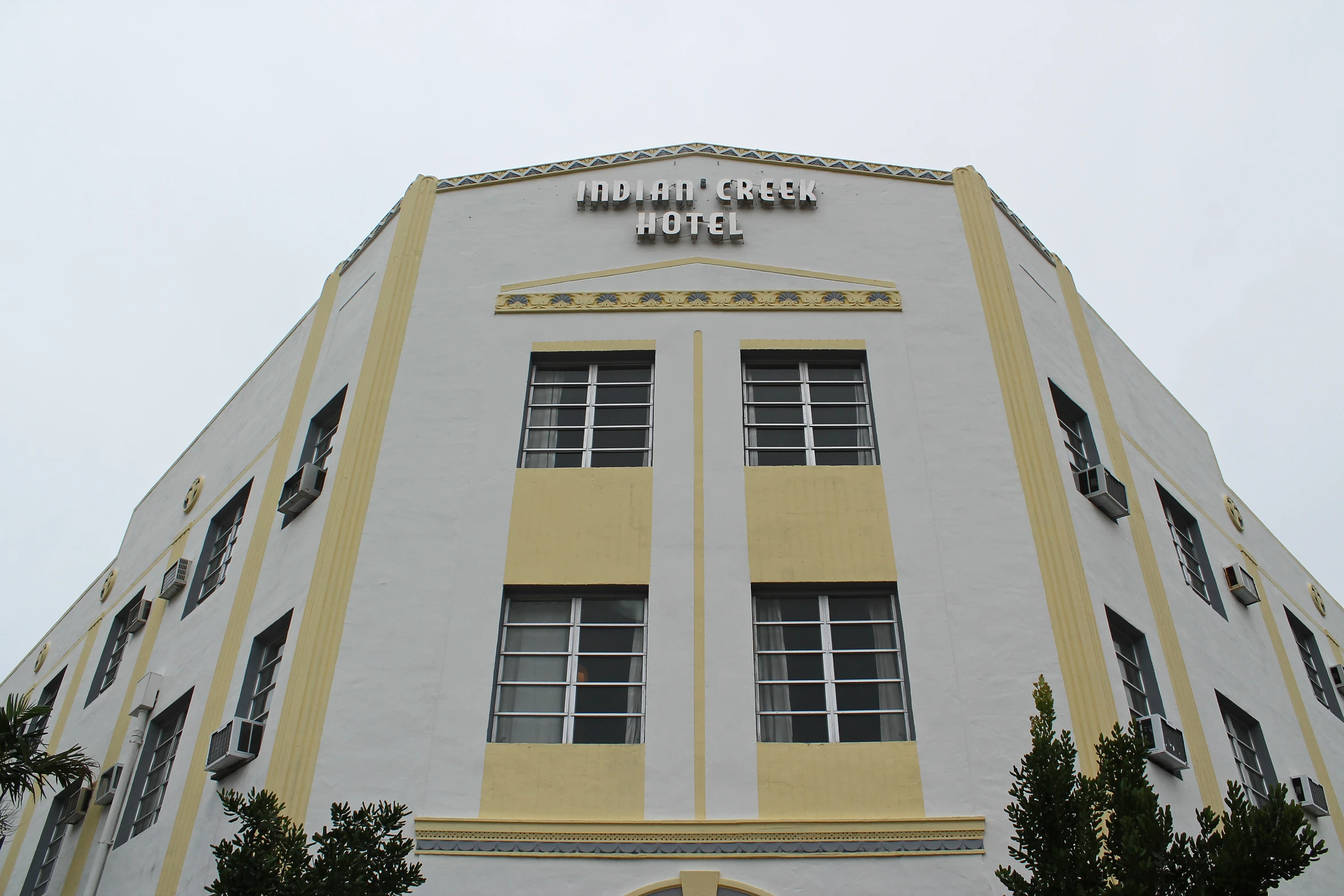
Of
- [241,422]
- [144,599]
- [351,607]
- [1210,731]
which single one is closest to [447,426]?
[351,607]

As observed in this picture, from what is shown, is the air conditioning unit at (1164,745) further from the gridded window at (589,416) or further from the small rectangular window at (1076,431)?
the gridded window at (589,416)

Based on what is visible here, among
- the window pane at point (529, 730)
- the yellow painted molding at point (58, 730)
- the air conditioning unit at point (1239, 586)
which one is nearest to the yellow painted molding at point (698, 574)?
the window pane at point (529, 730)

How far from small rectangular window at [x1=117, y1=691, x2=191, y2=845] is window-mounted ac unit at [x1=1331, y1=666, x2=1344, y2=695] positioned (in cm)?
1751

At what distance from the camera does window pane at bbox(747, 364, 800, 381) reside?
15.7m

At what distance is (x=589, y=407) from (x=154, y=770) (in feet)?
24.3

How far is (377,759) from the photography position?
489 inches

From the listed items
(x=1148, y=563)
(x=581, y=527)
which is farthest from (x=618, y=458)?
(x=1148, y=563)

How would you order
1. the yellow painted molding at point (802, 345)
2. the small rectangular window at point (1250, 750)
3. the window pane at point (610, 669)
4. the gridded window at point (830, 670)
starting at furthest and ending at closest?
1. the yellow painted molding at point (802, 345)
2. the small rectangular window at point (1250, 750)
3. the window pane at point (610, 669)
4. the gridded window at point (830, 670)

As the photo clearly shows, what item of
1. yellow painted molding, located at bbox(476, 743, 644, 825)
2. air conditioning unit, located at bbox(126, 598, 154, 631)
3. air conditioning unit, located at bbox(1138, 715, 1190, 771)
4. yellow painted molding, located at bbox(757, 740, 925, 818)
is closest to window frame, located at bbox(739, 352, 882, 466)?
yellow painted molding, located at bbox(757, 740, 925, 818)

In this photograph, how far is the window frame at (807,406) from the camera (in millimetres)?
14789

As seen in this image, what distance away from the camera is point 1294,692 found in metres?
17.5

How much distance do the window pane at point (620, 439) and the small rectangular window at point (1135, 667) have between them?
→ 5.87m

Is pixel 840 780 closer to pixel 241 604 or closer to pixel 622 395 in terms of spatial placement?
pixel 622 395

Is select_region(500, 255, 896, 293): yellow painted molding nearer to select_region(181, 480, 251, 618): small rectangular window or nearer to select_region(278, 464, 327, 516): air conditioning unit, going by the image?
select_region(278, 464, 327, 516): air conditioning unit
